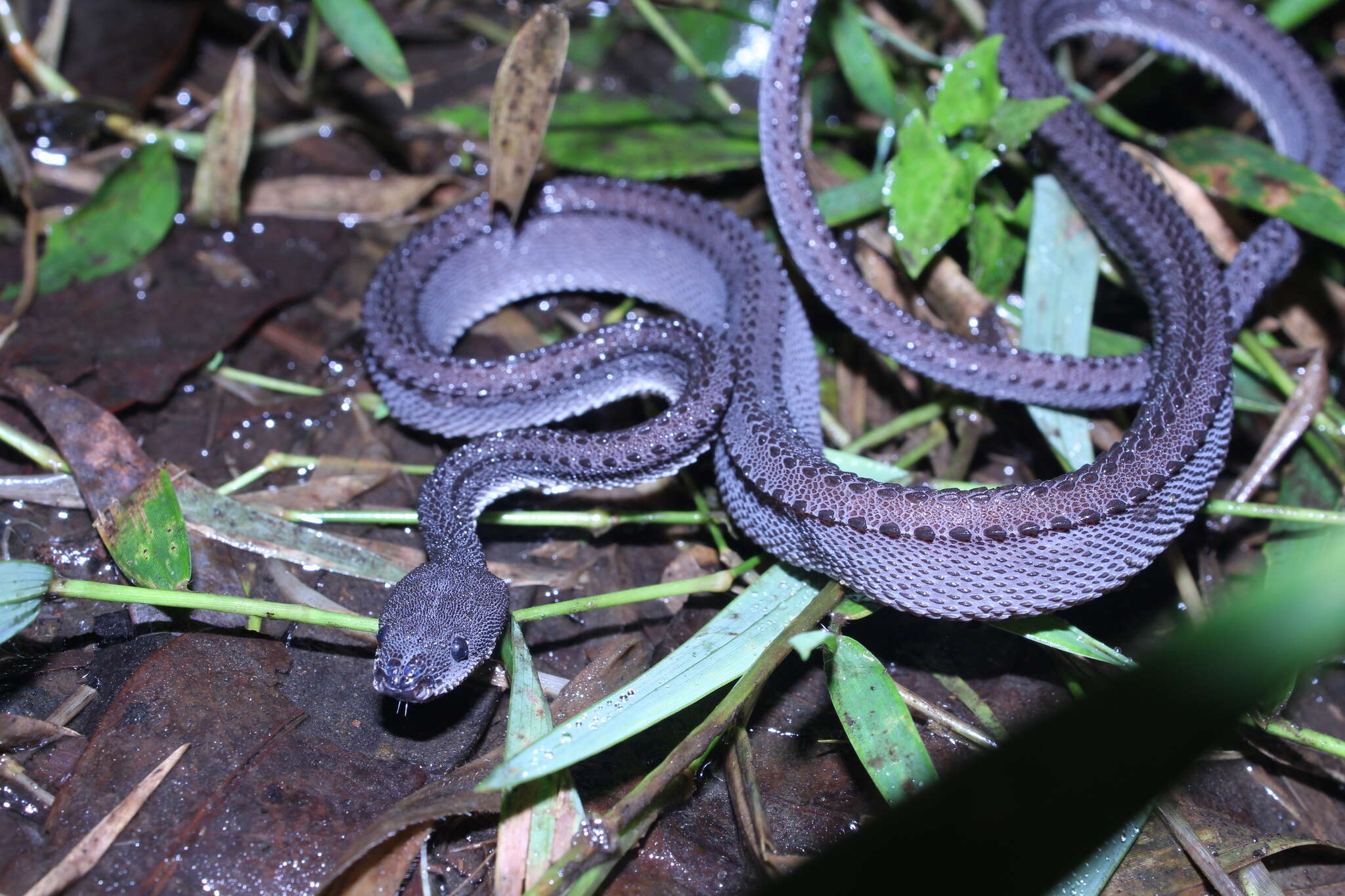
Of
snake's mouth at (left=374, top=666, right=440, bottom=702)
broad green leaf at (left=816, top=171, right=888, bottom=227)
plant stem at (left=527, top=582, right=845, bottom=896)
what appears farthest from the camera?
broad green leaf at (left=816, top=171, right=888, bottom=227)

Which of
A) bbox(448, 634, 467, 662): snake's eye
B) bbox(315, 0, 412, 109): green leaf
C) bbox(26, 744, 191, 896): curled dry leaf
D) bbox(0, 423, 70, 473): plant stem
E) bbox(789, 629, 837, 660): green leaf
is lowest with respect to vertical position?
bbox(26, 744, 191, 896): curled dry leaf

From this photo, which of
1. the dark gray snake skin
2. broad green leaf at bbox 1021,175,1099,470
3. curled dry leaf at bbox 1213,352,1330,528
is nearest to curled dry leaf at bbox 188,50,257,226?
the dark gray snake skin

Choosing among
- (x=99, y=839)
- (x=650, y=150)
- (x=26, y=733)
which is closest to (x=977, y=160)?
(x=650, y=150)

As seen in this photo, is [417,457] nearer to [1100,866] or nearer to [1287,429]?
[1100,866]

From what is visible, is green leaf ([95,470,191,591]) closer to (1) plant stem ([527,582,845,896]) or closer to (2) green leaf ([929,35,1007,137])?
(1) plant stem ([527,582,845,896])

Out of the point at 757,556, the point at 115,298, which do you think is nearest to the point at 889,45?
the point at 757,556

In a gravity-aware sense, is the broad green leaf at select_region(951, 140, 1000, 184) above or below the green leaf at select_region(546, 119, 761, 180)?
above
